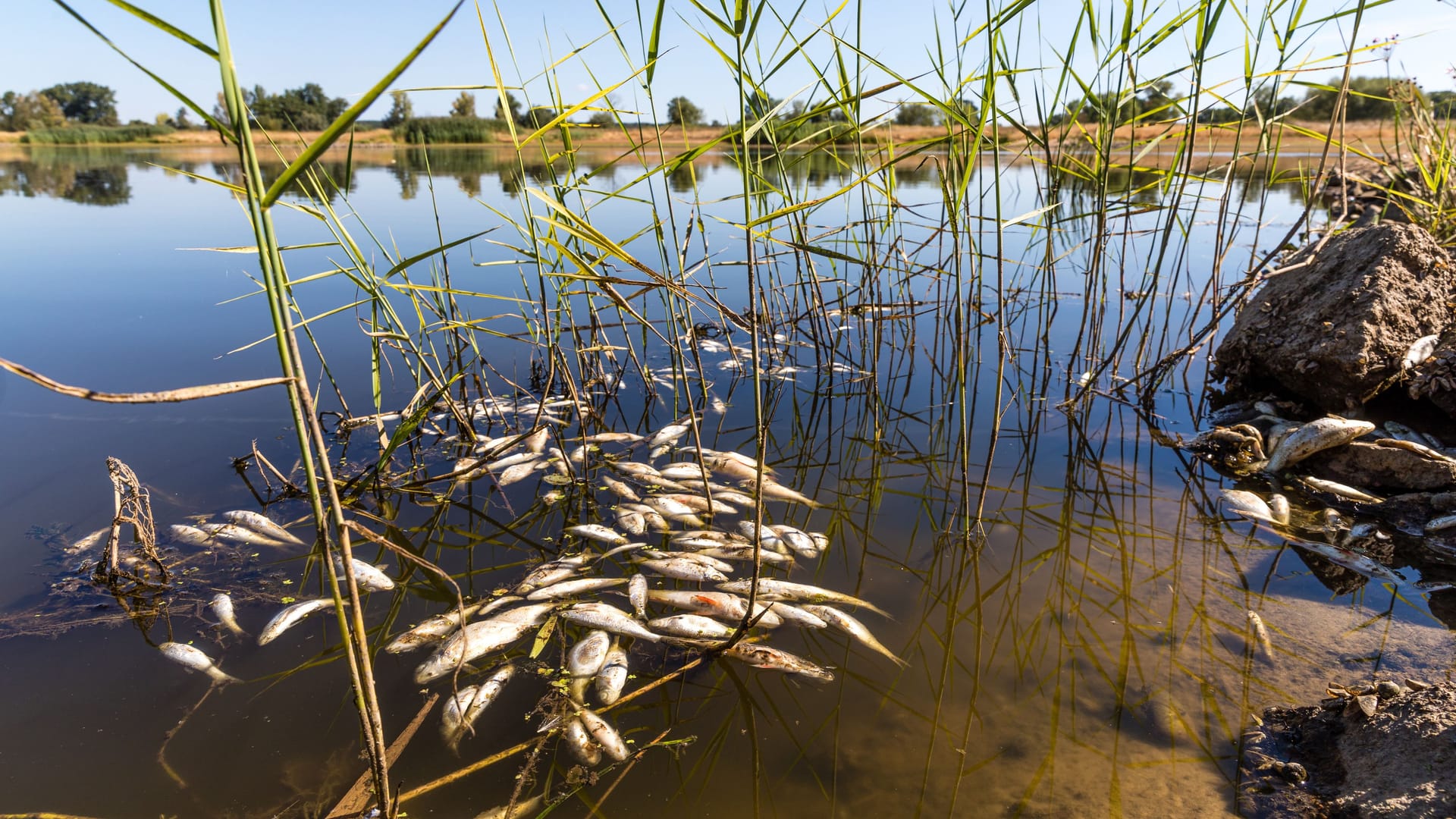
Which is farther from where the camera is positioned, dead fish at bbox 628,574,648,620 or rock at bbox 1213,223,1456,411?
rock at bbox 1213,223,1456,411

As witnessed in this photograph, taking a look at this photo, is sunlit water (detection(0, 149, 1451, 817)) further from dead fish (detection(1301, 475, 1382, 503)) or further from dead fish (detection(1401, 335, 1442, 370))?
dead fish (detection(1401, 335, 1442, 370))

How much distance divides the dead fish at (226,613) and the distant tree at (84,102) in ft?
207

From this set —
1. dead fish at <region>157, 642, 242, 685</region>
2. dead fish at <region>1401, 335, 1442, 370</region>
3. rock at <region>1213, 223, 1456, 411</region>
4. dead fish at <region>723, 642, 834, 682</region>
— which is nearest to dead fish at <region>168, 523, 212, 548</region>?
→ dead fish at <region>157, 642, 242, 685</region>

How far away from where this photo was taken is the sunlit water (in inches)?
74.4

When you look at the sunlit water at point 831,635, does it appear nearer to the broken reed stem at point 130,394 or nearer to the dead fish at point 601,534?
the dead fish at point 601,534

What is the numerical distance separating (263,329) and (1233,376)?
7.28 meters

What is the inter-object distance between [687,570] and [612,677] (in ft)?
2.08

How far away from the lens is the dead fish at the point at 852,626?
2.39 m

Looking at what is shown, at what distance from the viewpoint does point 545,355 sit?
5.55m

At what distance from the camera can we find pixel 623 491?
3.46m

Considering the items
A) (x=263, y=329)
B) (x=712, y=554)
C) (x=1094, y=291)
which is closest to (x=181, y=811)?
(x=712, y=554)

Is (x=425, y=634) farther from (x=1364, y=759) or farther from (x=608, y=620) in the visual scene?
(x=1364, y=759)

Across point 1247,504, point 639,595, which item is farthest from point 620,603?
point 1247,504

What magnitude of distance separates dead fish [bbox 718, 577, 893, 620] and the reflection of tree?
1728cm
